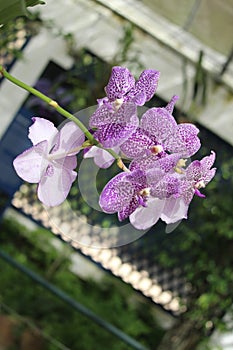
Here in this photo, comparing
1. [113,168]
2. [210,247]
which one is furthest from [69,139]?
[210,247]

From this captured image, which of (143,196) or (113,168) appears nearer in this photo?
(143,196)

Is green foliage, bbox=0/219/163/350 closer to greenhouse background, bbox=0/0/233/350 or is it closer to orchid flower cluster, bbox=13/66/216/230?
greenhouse background, bbox=0/0/233/350

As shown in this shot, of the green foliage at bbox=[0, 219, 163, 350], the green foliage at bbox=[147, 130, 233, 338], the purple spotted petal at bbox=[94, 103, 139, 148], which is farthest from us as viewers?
the green foliage at bbox=[0, 219, 163, 350]

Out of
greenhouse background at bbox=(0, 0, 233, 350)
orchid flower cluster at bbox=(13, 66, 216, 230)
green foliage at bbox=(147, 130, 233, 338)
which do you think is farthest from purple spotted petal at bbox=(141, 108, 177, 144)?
green foliage at bbox=(147, 130, 233, 338)

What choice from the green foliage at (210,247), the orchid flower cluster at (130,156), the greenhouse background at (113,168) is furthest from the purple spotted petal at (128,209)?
the green foliage at (210,247)

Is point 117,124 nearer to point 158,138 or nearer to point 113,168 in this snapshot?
point 158,138

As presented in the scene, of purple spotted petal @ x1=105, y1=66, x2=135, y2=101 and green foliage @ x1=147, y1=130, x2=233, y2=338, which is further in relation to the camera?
green foliage @ x1=147, y1=130, x2=233, y2=338

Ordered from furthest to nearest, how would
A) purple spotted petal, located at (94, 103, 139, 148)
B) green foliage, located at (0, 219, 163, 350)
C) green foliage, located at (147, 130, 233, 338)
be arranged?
green foliage, located at (0, 219, 163, 350) < green foliage, located at (147, 130, 233, 338) < purple spotted petal, located at (94, 103, 139, 148)
